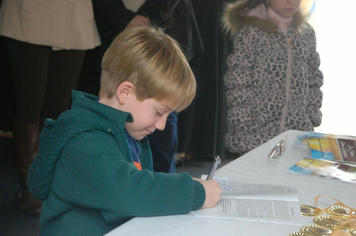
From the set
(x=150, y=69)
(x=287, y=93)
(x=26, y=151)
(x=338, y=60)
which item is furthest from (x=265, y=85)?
(x=338, y=60)

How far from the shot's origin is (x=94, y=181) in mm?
895

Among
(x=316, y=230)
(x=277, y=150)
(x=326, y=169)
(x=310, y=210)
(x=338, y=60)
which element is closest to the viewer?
(x=316, y=230)

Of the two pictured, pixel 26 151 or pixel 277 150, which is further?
pixel 26 151

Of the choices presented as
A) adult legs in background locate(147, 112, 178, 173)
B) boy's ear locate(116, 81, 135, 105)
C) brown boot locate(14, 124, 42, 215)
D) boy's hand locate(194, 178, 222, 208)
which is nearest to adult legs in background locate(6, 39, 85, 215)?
brown boot locate(14, 124, 42, 215)

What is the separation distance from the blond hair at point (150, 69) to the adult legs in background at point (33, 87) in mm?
994

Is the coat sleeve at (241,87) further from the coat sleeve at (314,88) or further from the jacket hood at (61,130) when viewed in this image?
the jacket hood at (61,130)

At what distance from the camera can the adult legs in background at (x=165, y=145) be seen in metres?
2.29

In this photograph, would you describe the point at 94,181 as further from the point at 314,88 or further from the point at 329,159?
the point at 314,88

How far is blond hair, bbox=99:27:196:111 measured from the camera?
1035 mm

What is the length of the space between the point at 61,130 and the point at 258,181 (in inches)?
18.3

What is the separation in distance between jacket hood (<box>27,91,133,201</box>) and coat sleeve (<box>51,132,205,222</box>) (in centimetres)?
2

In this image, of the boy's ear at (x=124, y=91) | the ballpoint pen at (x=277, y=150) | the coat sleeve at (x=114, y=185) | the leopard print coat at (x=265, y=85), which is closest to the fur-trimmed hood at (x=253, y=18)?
the leopard print coat at (x=265, y=85)

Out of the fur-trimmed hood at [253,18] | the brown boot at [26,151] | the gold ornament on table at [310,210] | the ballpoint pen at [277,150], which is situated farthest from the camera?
the fur-trimmed hood at [253,18]

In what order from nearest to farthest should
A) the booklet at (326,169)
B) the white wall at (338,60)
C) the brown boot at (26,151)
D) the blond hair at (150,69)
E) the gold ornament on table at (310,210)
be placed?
the gold ornament on table at (310,210), the blond hair at (150,69), the booklet at (326,169), the brown boot at (26,151), the white wall at (338,60)
